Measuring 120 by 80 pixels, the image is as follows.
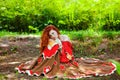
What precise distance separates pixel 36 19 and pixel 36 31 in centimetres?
36

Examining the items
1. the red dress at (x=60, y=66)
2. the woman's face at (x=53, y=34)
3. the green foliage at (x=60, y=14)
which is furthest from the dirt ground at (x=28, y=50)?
the green foliage at (x=60, y=14)

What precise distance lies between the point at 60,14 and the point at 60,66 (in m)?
4.44

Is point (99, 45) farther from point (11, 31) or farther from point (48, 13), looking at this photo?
point (11, 31)

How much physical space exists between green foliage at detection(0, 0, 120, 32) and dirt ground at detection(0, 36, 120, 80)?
1616 mm

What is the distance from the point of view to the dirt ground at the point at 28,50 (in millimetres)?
7066

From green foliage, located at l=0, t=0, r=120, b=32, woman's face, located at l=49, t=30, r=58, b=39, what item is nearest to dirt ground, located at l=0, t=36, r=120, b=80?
woman's face, located at l=49, t=30, r=58, b=39

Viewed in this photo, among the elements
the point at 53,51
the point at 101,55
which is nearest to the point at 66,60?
the point at 53,51

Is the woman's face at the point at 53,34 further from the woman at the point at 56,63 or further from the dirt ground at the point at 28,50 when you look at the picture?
the dirt ground at the point at 28,50

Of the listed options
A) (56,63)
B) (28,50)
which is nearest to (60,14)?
(28,50)

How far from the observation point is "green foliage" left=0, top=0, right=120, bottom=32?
1041 cm

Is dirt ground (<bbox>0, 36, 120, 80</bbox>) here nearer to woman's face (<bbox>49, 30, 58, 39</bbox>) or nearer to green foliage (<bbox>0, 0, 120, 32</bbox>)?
woman's face (<bbox>49, 30, 58, 39</bbox>)

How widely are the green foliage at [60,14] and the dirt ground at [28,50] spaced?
5.30 feet

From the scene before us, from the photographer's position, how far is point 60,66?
20.4 feet

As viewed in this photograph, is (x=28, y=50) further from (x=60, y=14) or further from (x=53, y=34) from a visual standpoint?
(x=60, y=14)
